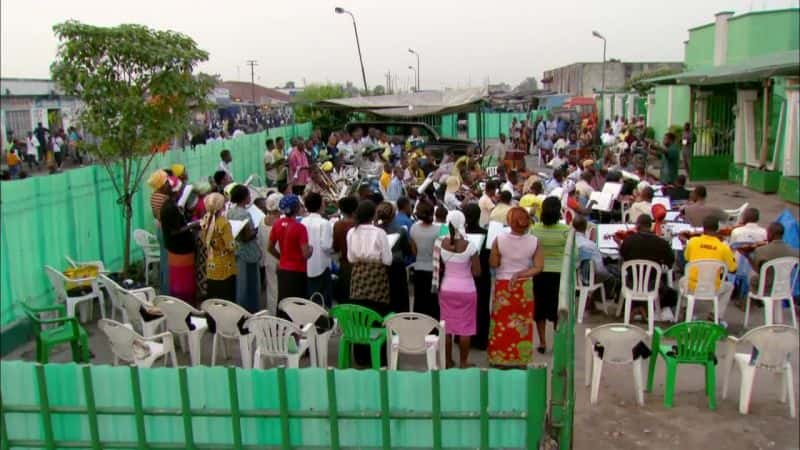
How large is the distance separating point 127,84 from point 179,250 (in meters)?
2.57

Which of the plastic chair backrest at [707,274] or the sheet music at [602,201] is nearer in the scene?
the plastic chair backrest at [707,274]

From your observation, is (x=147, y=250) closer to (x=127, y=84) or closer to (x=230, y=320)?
(x=127, y=84)

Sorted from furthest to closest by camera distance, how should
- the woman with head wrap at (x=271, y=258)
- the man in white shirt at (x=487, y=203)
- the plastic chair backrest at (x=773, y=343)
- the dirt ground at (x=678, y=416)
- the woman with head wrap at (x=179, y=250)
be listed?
1. the man in white shirt at (x=487, y=203)
2. the woman with head wrap at (x=271, y=258)
3. the woman with head wrap at (x=179, y=250)
4. the plastic chair backrest at (x=773, y=343)
5. the dirt ground at (x=678, y=416)

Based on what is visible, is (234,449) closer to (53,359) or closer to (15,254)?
(53,359)

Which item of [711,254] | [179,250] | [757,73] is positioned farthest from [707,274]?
[757,73]

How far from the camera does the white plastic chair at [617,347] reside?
19.9 ft

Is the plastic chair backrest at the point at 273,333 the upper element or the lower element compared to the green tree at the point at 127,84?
lower

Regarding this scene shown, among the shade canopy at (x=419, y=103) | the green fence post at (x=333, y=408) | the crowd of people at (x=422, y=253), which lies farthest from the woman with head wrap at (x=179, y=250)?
the shade canopy at (x=419, y=103)

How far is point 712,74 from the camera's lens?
54.4 ft

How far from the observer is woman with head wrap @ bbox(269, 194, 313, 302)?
710 centimetres

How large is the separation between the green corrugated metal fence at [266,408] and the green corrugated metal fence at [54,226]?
376 cm

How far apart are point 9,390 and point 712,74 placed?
51.8ft

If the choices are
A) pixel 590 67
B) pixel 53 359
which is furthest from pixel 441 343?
pixel 590 67

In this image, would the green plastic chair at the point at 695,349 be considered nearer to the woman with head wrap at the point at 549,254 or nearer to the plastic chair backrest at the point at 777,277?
the woman with head wrap at the point at 549,254
